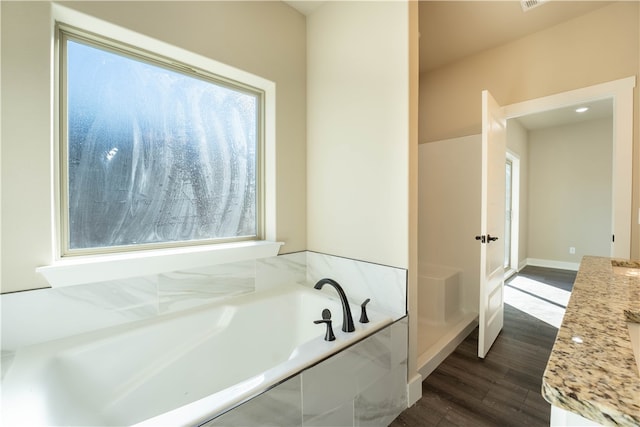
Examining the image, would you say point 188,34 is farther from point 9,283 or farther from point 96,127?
point 9,283

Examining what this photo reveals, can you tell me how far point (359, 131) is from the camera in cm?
177

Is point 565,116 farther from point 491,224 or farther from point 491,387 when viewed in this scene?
point 491,387

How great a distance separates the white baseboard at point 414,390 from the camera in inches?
62.4

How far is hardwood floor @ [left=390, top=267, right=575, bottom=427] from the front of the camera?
149cm

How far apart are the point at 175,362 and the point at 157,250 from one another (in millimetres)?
618

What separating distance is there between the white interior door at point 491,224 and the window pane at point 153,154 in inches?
68.2

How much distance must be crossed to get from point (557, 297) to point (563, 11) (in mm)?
3078

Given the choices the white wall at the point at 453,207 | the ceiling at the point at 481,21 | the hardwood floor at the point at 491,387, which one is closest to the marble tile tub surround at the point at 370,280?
the hardwood floor at the point at 491,387

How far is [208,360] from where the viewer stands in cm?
147

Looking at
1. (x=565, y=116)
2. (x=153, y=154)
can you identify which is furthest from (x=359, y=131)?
(x=565, y=116)

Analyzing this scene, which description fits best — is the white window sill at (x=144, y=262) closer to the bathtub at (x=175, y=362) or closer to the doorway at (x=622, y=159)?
the bathtub at (x=175, y=362)

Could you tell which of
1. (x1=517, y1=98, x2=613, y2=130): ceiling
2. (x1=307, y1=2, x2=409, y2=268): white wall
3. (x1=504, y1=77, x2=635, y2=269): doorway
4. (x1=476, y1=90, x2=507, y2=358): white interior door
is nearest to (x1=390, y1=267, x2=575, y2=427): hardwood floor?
(x1=476, y1=90, x2=507, y2=358): white interior door

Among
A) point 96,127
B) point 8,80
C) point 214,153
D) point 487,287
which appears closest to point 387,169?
point 214,153

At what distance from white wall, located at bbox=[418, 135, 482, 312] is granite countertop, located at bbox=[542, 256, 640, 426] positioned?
1985 millimetres
